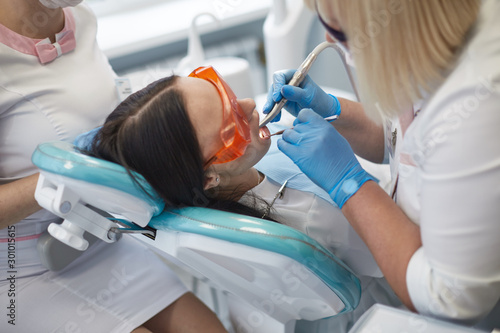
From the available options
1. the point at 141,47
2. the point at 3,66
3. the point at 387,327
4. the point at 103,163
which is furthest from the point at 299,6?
the point at 387,327

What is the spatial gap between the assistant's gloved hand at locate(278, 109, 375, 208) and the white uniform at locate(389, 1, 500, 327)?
204mm

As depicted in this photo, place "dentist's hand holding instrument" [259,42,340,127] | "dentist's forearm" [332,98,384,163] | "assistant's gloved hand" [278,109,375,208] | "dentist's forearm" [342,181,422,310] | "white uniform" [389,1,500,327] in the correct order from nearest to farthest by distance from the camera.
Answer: "white uniform" [389,1,500,327], "dentist's forearm" [342,181,422,310], "assistant's gloved hand" [278,109,375,208], "dentist's hand holding instrument" [259,42,340,127], "dentist's forearm" [332,98,384,163]

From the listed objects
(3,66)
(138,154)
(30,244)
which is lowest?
(30,244)

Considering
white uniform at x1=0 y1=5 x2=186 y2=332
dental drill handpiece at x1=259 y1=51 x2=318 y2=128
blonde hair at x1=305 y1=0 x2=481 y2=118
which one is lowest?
white uniform at x1=0 y1=5 x2=186 y2=332

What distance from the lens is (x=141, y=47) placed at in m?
2.51

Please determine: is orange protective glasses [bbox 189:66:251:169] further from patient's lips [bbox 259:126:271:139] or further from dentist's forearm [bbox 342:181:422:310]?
dentist's forearm [bbox 342:181:422:310]

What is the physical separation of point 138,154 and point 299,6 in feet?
4.55

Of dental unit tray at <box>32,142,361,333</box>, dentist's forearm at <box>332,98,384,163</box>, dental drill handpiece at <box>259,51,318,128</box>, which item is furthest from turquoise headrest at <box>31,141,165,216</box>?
dentist's forearm at <box>332,98,384,163</box>

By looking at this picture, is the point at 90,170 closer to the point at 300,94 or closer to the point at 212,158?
the point at 212,158

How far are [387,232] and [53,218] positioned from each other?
93 cm

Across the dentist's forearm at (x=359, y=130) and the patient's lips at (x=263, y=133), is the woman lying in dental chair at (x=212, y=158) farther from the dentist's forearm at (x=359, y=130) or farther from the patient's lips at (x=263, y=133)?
the dentist's forearm at (x=359, y=130)

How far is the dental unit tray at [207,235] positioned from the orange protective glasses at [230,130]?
15 centimetres

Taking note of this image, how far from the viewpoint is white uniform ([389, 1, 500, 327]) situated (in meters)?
0.77

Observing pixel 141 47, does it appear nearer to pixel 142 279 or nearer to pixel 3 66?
pixel 3 66
